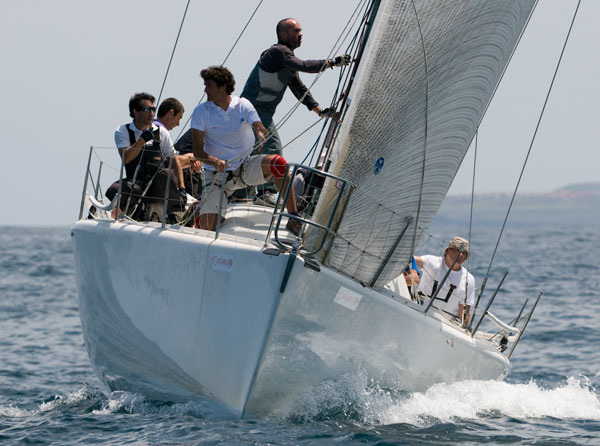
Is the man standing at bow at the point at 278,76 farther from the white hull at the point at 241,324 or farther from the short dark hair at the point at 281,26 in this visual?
the white hull at the point at 241,324

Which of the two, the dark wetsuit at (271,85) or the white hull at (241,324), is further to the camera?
the dark wetsuit at (271,85)

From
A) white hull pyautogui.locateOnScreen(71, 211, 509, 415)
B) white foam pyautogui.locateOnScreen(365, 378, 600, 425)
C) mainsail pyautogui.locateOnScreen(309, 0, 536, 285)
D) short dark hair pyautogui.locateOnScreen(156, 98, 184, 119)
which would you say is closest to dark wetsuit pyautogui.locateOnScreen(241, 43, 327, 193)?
short dark hair pyautogui.locateOnScreen(156, 98, 184, 119)

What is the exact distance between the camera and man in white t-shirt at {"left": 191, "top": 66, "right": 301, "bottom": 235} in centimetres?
675

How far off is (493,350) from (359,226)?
→ 7.18 feet

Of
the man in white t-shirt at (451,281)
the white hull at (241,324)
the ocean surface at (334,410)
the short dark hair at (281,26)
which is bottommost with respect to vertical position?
the ocean surface at (334,410)

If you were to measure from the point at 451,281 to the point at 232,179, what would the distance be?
2324 mm

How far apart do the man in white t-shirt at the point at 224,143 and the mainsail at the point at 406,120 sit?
68 cm

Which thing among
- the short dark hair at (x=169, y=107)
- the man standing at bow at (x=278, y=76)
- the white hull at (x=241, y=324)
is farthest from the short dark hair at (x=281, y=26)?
the white hull at (x=241, y=324)

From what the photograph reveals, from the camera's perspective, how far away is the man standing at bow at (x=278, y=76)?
7859 millimetres

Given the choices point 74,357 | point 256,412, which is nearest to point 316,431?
point 256,412

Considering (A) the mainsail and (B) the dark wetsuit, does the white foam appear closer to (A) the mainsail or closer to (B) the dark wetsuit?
(A) the mainsail

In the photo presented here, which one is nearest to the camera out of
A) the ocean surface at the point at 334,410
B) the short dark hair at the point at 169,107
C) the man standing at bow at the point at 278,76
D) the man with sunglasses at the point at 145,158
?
the ocean surface at the point at 334,410

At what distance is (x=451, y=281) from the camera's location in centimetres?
827

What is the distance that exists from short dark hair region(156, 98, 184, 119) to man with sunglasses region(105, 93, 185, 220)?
29 cm
